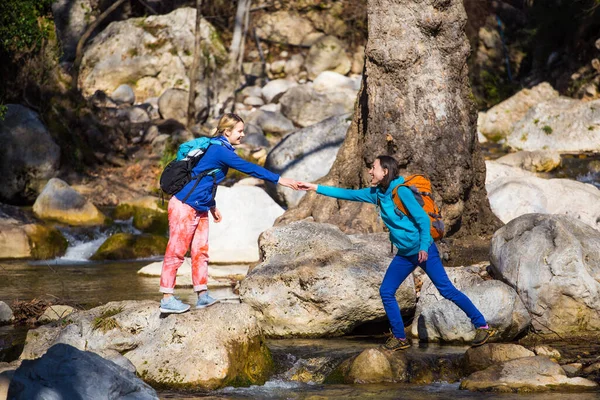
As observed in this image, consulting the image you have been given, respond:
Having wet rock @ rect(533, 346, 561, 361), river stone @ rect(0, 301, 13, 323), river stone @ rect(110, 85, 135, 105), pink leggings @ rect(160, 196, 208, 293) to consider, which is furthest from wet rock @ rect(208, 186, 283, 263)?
river stone @ rect(110, 85, 135, 105)

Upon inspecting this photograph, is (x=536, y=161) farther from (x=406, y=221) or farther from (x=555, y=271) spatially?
(x=406, y=221)

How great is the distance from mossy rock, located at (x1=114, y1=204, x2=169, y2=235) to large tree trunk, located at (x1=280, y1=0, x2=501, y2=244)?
6568 mm

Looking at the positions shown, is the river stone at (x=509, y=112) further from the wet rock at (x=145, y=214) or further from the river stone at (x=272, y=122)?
the wet rock at (x=145, y=214)

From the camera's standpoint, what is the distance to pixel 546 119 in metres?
20.8

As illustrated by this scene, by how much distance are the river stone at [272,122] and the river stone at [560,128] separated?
6.51m

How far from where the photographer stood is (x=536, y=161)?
59.6ft

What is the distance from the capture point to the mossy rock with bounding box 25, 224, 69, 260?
15733mm

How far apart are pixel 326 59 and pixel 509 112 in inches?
319

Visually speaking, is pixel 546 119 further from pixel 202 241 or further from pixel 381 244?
pixel 202 241

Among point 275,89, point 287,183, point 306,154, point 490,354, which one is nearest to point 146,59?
point 275,89

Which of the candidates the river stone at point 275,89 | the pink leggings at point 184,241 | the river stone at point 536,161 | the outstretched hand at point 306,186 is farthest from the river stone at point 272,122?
the pink leggings at point 184,241

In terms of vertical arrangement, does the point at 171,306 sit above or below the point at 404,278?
below

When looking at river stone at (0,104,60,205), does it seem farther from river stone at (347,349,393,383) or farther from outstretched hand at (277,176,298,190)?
river stone at (347,349,393,383)

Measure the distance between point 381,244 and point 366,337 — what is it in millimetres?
1518
